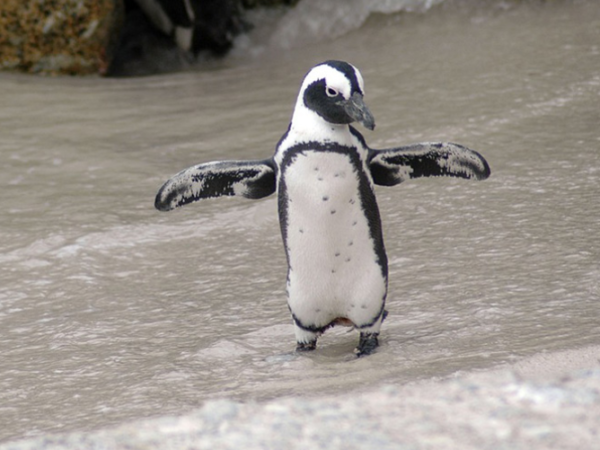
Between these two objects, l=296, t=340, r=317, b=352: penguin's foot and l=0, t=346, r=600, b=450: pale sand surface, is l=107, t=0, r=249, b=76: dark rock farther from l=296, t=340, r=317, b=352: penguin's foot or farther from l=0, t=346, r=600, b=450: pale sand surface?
l=0, t=346, r=600, b=450: pale sand surface

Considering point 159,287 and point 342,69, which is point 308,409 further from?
point 159,287

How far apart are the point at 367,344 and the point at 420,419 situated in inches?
22.5

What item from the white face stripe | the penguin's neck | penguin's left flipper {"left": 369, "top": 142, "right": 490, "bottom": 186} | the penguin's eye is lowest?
penguin's left flipper {"left": 369, "top": 142, "right": 490, "bottom": 186}

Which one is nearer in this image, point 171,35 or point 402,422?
point 402,422

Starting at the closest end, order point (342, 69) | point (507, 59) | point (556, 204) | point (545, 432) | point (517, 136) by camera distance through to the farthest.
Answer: point (545, 432), point (342, 69), point (556, 204), point (517, 136), point (507, 59)

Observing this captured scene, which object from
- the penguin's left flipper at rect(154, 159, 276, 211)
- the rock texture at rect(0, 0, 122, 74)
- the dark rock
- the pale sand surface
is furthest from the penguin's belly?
the dark rock

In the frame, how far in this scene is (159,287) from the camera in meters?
3.14

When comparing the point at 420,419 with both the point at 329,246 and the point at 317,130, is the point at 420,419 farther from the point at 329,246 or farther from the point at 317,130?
the point at 317,130

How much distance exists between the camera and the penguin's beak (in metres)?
2.10

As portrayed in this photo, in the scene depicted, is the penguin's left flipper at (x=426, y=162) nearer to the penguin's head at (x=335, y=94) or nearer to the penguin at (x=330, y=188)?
the penguin at (x=330, y=188)

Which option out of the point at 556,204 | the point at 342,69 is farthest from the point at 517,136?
the point at 342,69

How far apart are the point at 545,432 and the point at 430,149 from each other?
843 millimetres

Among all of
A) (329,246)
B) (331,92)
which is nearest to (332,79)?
(331,92)

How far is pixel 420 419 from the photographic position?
1797mm
